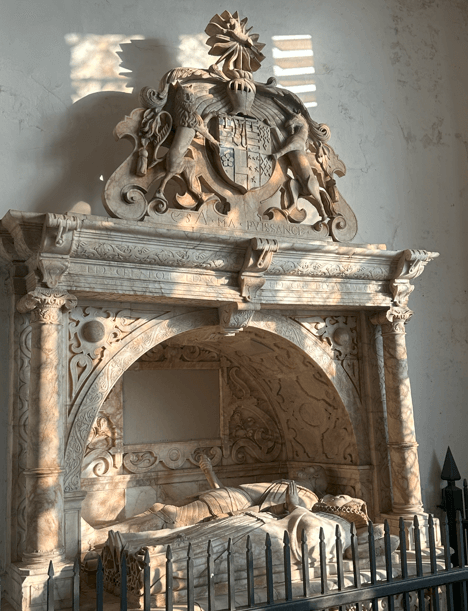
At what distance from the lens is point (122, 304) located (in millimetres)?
4566

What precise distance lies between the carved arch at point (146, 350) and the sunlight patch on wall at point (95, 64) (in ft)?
6.13

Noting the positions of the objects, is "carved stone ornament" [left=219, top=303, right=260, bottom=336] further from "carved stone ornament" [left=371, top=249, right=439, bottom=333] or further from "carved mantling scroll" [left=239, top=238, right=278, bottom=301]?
"carved stone ornament" [left=371, top=249, right=439, bottom=333]

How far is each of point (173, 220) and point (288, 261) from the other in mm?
887

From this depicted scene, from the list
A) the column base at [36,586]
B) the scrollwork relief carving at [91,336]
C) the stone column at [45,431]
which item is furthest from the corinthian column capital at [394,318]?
the column base at [36,586]

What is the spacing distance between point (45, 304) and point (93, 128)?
165 cm

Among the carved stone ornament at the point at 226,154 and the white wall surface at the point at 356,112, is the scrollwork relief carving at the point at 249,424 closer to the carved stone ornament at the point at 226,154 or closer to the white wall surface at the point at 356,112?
the white wall surface at the point at 356,112

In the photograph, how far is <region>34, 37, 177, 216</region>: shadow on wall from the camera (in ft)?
15.9

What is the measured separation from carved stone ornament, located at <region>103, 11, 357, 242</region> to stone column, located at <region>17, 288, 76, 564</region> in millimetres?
829

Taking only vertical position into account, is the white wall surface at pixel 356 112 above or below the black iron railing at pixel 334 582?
above

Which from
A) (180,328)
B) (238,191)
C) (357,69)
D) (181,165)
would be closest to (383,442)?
(180,328)

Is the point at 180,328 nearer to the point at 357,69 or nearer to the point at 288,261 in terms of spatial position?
the point at 288,261

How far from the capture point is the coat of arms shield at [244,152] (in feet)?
15.9

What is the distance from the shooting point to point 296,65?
602 centimetres

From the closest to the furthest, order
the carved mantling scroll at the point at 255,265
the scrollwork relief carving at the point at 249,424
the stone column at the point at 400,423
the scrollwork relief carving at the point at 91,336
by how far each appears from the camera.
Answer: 1. the scrollwork relief carving at the point at 91,336
2. the carved mantling scroll at the point at 255,265
3. the stone column at the point at 400,423
4. the scrollwork relief carving at the point at 249,424
